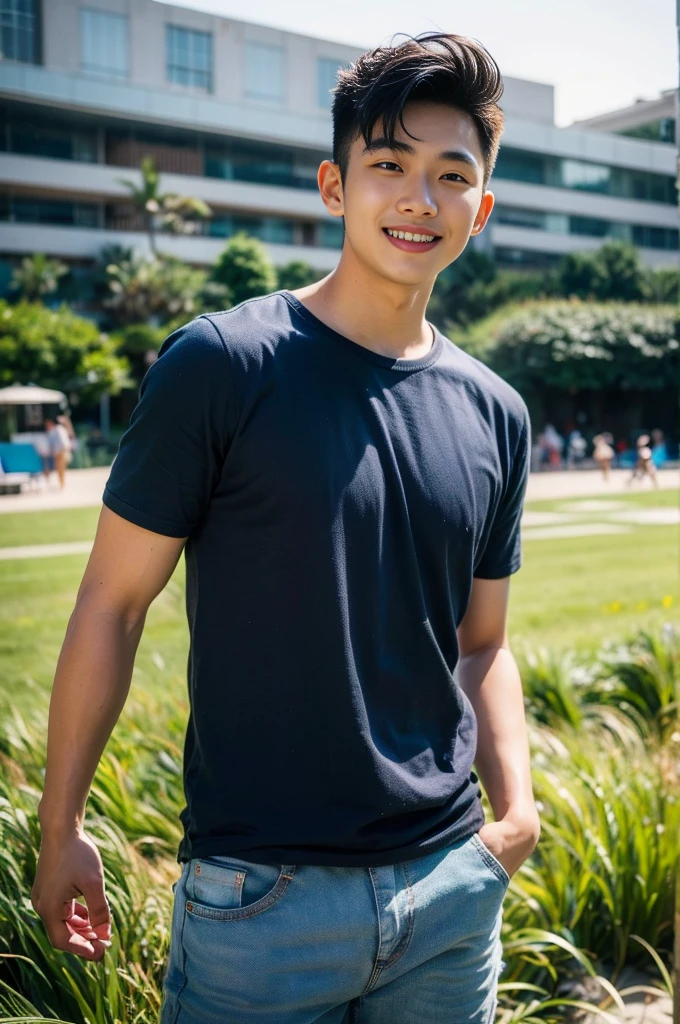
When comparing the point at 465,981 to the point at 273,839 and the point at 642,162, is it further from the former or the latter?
the point at 642,162

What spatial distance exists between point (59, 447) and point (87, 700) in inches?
104

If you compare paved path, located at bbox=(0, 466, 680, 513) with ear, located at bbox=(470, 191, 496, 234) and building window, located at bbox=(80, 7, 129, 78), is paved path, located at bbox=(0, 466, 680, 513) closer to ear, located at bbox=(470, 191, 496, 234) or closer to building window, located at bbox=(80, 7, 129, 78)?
building window, located at bbox=(80, 7, 129, 78)

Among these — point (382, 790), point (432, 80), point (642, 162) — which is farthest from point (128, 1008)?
point (642, 162)

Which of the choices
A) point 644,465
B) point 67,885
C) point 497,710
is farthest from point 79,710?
point 644,465

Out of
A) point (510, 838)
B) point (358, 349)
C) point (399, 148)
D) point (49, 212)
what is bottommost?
point (510, 838)

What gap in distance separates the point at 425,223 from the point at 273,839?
85 cm

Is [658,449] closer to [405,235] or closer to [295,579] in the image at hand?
[405,235]

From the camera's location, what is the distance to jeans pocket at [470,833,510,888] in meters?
1.43

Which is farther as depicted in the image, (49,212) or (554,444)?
(554,444)

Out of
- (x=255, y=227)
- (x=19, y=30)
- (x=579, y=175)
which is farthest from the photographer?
(x=579, y=175)

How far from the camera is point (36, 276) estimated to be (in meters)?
3.77

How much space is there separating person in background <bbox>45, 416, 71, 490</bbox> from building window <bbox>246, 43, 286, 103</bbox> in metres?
1.45

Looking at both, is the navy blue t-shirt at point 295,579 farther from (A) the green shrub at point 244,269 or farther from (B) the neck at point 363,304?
(A) the green shrub at point 244,269

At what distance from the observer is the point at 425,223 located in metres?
1.41
